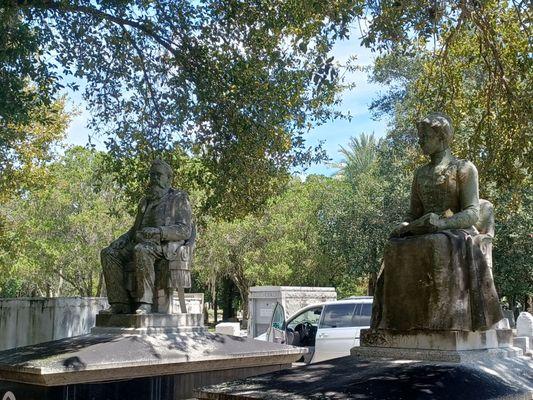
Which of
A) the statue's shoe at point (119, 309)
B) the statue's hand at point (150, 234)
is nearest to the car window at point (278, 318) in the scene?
the statue's shoe at point (119, 309)

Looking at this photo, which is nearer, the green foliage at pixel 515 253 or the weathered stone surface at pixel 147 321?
the weathered stone surface at pixel 147 321

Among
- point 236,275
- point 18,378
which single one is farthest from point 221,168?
point 236,275

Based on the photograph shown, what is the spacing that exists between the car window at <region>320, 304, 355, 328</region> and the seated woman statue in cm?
931

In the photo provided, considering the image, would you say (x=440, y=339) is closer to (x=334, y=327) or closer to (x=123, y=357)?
(x=123, y=357)

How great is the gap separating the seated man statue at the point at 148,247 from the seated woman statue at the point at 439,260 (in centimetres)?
330

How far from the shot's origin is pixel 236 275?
119 ft

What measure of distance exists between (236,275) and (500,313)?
31.3 m

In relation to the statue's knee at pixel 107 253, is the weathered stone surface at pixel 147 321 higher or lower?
lower

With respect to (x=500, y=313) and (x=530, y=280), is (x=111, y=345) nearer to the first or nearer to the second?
(x=500, y=313)

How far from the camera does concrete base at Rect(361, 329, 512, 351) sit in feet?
16.0

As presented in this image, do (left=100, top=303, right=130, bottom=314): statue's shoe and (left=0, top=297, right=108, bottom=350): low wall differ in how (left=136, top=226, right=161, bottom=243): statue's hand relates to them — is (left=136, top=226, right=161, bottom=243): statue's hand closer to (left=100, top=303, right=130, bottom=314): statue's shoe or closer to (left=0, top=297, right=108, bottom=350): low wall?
(left=100, top=303, right=130, bottom=314): statue's shoe

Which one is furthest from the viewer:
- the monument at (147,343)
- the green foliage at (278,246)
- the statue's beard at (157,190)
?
the green foliage at (278,246)

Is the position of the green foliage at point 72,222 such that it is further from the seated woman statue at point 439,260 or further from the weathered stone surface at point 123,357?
the seated woman statue at point 439,260

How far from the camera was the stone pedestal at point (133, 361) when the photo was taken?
271 inches
